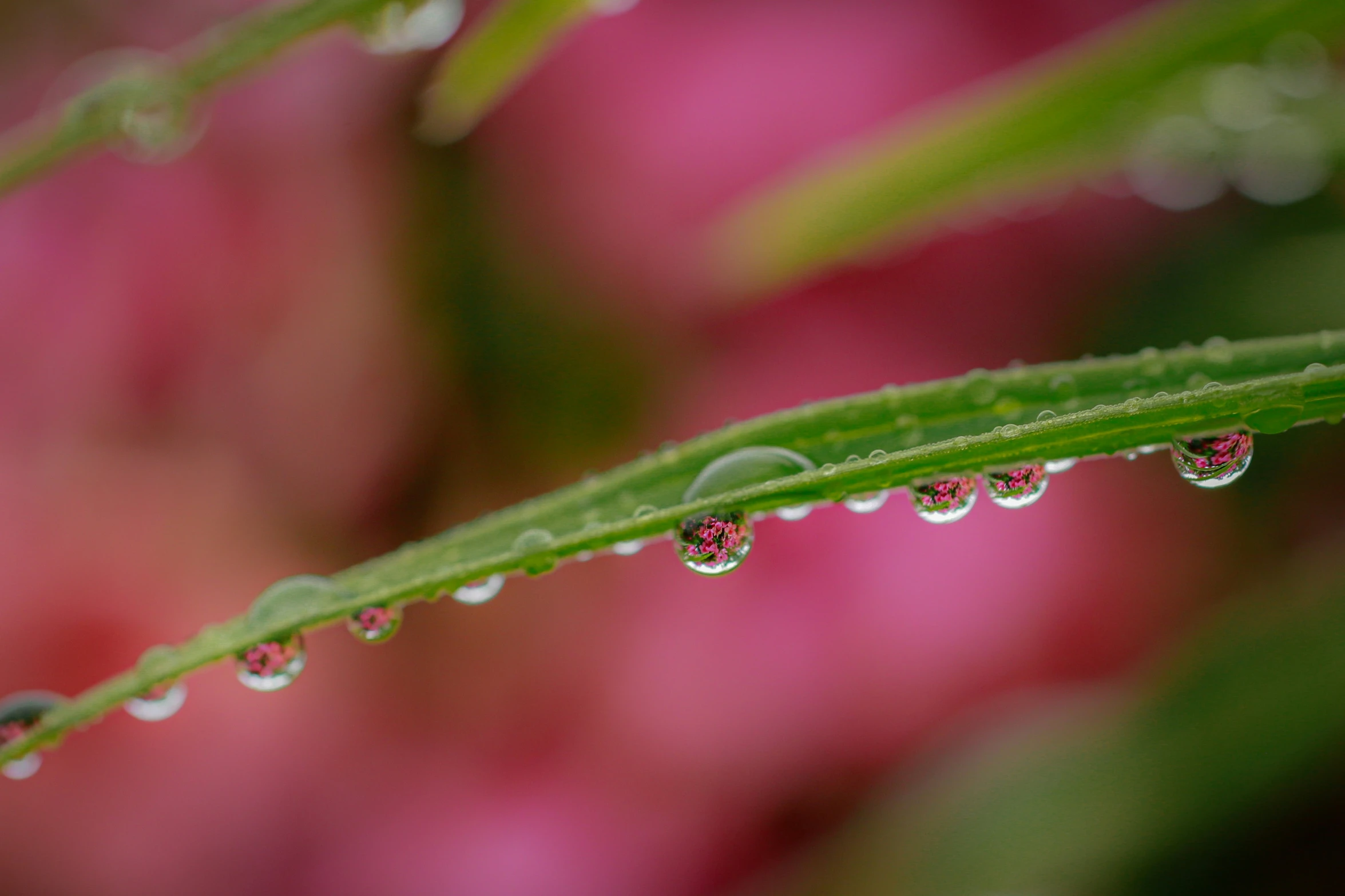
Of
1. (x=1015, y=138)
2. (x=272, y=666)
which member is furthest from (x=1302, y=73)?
(x=272, y=666)

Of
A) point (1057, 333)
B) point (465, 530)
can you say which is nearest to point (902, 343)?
point (1057, 333)

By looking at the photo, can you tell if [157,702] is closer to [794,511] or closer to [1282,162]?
[794,511]

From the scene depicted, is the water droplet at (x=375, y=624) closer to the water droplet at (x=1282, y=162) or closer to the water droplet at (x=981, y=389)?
the water droplet at (x=981, y=389)

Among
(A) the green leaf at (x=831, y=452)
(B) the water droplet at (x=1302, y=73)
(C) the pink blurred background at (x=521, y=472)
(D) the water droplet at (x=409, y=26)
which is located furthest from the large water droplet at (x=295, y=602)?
(B) the water droplet at (x=1302, y=73)

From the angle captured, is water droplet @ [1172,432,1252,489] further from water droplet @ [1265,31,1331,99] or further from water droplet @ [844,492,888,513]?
water droplet @ [1265,31,1331,99]

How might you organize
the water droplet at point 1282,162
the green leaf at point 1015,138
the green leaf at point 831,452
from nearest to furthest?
the green leaf at point 831,452, the green leaf at point 1015,138, the water droplet at point 1282,162

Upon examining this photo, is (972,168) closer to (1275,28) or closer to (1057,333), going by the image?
(1275,28)
